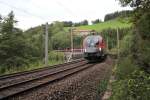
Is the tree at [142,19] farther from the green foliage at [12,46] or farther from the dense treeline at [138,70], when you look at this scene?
the green foliage at [12,46]

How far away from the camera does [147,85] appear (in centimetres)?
916

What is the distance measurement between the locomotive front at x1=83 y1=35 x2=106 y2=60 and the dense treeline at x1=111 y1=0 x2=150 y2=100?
15.2 m

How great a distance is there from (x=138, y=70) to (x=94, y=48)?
2392 cm

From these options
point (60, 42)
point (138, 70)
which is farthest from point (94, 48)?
point (60, 42)

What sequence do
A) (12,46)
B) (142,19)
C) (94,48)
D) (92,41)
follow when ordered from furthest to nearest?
(12,46) < (92,41) < (94,48) < (142,19)

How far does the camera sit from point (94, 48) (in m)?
37.0

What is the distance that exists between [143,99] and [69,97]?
3.90 meters

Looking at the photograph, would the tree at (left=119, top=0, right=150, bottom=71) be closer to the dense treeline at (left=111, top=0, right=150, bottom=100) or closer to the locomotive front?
the dense treeline at (left=111, top=0, right=150, bottom=100)

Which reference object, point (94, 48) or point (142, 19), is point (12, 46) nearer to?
point (94, 48)

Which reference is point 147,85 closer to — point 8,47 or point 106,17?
point 8,47

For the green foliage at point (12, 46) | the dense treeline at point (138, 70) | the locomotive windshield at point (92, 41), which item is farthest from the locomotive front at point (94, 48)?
the dense treeline at point (138, 70)

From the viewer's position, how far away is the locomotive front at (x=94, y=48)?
36.8 metres

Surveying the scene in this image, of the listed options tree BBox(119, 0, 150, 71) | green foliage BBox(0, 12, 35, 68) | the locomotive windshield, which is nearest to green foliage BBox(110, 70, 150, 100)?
tree BBox(119, 0, 150, 71)

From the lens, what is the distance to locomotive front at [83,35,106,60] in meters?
36.8
